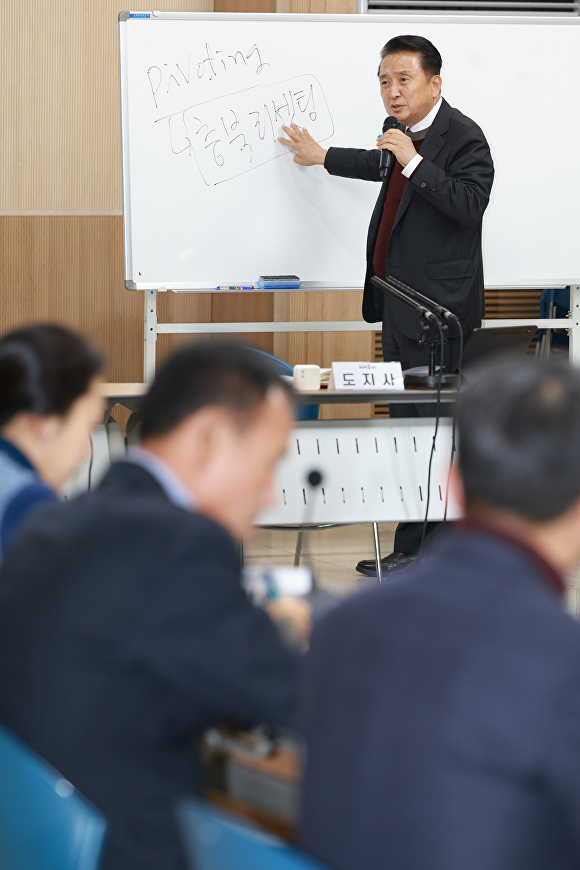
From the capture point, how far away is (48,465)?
1442 millimetres

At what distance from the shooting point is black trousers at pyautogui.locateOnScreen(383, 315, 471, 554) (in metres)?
3.36

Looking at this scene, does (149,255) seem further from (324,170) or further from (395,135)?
(395,135)

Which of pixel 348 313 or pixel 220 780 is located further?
pixel 348 313

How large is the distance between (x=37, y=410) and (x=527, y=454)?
0.82 metres

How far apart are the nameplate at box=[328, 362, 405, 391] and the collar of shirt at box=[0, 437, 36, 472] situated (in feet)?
4.81

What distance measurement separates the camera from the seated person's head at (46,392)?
1.39 meters

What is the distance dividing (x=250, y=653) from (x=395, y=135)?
9.47 ft

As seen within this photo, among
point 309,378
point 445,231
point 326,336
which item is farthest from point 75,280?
point 309,378

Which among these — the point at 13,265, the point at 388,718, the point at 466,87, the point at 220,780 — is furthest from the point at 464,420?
the point at 13,265

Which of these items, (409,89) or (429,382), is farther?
(409,89)

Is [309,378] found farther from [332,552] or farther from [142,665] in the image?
[142,665]

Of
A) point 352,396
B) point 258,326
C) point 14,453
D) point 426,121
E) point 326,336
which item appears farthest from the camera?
point 326,336

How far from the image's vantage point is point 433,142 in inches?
138

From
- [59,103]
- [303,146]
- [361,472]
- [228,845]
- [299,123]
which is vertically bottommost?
[361,472]
